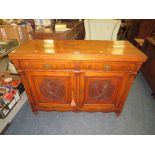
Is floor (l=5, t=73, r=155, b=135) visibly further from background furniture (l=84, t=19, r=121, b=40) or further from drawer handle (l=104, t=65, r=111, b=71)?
background furniture (l=84, t=19, r=121, b=40)

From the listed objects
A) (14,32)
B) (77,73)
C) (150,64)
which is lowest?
(150,64)

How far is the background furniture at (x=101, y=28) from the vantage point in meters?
1.75

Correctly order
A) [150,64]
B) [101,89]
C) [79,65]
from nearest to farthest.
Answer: [79,65] < [101,89] < [150,64]

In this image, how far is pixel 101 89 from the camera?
122 centimetres

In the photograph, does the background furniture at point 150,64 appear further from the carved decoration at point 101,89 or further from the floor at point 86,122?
the carved decoration at point 101,89

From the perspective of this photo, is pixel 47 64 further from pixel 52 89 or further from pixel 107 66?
pixel 107 66

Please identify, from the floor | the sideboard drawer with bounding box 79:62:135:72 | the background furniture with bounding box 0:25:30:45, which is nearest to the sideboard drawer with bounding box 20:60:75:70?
the sideboard drawer with bounding box 79:62:135:72

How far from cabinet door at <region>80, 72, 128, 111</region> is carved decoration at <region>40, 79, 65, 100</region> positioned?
0.22 m

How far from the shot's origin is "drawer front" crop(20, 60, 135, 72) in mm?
1014

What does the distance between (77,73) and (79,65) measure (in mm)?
90

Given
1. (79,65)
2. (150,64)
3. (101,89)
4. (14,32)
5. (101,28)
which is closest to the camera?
(79,65)

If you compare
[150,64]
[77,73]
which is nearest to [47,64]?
[77,73]

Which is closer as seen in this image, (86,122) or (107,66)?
(107,66)

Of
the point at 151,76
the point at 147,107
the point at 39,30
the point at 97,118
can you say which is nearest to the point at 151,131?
the point at 147,107
